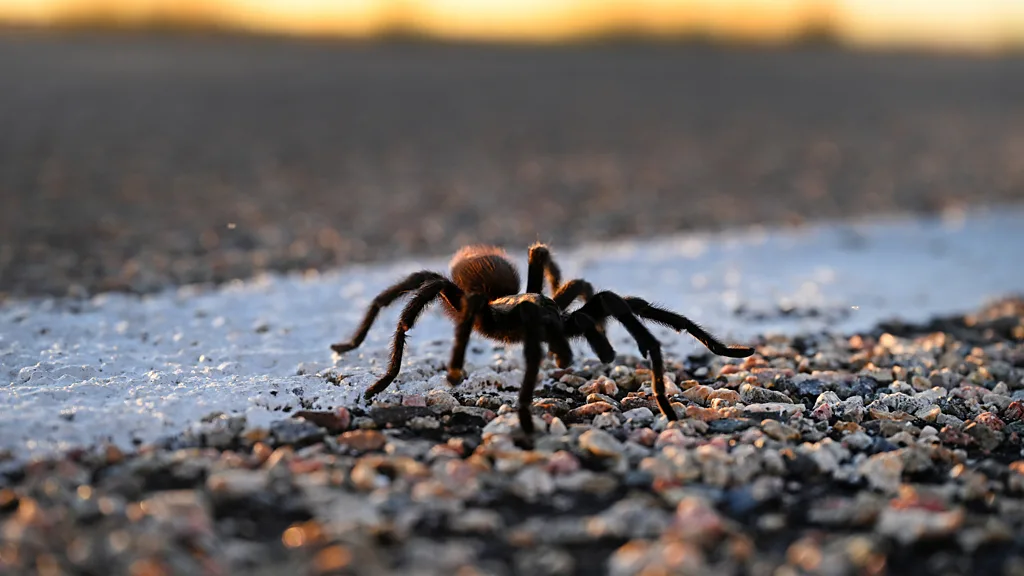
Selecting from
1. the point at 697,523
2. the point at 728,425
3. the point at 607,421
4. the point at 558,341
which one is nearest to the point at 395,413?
the point at 558,341

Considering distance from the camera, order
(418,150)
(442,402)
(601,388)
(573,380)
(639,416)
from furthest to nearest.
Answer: (418,150) < (573,380) < (601,388) < (442,402) < (639,416)

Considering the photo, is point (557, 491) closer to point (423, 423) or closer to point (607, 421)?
point (607, 421)

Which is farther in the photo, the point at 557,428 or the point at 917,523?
the point at 557,428

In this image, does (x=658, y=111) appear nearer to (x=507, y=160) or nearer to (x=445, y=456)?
(x=507, y=160)

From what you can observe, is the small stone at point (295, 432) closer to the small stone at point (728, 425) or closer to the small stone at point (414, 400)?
the small stone at point (414, 400)

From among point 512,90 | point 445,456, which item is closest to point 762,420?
point 445,456

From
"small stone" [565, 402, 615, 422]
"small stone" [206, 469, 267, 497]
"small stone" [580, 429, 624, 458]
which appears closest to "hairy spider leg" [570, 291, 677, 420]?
"small stone" [565, 402, 615, 422]
